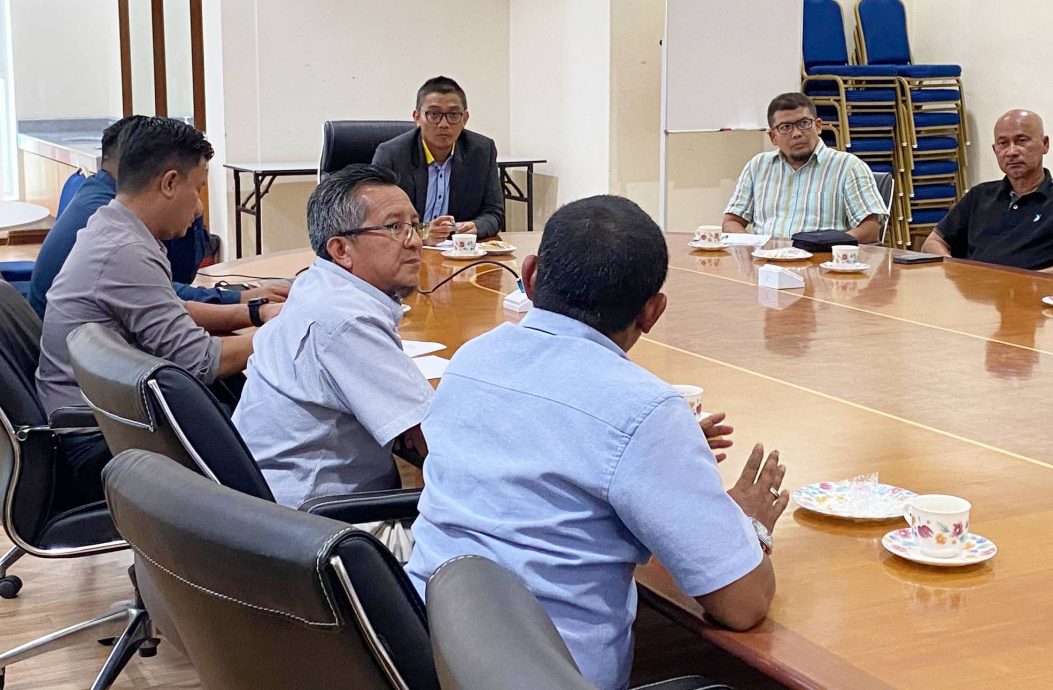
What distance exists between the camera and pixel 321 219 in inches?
90.6

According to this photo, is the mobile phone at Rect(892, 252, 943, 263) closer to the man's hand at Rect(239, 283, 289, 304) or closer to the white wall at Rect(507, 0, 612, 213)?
the man's hand at Rect(239, 283, 289, 304)

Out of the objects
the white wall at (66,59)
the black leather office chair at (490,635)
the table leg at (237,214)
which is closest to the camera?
the black leather office chair at (490,635)

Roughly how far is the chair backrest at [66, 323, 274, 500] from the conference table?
55cm

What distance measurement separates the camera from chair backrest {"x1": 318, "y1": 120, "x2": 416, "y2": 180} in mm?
4766

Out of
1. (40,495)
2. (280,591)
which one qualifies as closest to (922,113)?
(40,495)

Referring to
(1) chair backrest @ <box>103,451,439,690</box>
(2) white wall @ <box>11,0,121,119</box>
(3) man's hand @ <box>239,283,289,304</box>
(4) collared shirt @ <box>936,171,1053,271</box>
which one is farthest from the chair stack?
(1) chair backrest @ <box>103,451,439,690</box>

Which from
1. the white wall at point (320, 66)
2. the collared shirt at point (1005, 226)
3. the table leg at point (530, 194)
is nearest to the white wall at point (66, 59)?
the white wall at point (320, 66)

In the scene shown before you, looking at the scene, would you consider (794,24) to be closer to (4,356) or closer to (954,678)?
(4,356)

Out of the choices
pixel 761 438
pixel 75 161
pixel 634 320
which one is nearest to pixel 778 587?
pixel 634 320

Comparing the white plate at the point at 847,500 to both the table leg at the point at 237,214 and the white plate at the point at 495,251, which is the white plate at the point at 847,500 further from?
the table leg at the point at 237,214

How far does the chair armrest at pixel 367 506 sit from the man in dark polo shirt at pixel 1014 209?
9.00 feet

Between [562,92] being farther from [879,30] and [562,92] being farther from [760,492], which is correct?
[760,492]

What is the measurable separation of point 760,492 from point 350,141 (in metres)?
3.52

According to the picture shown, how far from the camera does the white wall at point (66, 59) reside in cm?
923
